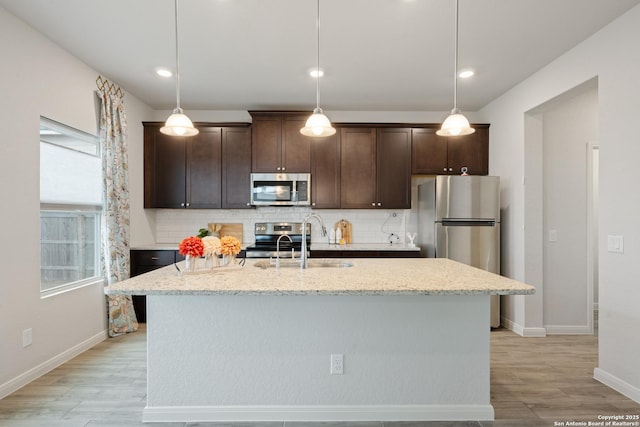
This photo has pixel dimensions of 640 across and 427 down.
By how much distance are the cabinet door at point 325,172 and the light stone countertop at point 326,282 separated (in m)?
2.02

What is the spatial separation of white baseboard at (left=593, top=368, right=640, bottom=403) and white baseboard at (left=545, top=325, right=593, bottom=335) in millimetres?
1061

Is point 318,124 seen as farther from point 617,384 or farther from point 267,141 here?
point 617,384

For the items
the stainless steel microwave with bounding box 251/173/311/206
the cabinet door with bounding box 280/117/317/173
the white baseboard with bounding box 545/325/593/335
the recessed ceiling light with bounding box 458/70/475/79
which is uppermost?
the recessed ceiling light with bounding box 458/70/475/79

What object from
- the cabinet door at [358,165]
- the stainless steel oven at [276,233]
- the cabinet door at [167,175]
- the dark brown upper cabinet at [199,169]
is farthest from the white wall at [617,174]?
the cabinet door at [167,175]

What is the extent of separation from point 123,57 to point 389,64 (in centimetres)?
245

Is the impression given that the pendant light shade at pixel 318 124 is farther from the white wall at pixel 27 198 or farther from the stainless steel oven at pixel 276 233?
the stainless steel oven at pixel 276 233

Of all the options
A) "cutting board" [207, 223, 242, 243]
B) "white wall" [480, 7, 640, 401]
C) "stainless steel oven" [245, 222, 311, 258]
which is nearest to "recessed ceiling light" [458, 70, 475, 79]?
"white wall" [480, 7, 640, 401]

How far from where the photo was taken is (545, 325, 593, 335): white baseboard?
3.72 meters

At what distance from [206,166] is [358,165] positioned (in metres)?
1.95

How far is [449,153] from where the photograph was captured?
14.4ft

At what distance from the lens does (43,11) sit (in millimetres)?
2432

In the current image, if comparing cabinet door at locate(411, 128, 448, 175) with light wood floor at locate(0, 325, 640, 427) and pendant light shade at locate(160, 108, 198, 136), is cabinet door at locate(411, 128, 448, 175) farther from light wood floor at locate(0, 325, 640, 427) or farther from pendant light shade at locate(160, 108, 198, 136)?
pendant light shade at locate(160, 108, 198, 136)

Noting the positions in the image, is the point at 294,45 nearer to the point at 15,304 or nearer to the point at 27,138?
the point at 27,138

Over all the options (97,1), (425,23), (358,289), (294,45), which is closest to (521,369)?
Result: (358,289)
